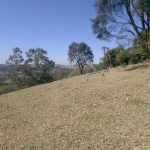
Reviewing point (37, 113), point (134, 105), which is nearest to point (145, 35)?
point (134, 105)

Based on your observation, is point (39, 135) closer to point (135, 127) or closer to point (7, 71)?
point (135, 127)

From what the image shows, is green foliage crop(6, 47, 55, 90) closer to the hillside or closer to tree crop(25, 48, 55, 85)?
tree crop(25, 48, 55, 85)

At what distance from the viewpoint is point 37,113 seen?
256 inches

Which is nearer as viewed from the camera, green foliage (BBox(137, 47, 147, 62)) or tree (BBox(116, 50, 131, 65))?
green foliage (BBox(137, 47, 147, 62))

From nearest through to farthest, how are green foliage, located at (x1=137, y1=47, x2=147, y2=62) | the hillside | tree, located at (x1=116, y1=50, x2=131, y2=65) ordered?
the hillside < green foliage, located at (x1=137, y1=47, x2=147, y2=62) < tree, located at (x1=116, y1=50, x2=131, y2=65)

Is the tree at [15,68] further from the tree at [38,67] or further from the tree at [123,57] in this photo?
the tree at [123,57]

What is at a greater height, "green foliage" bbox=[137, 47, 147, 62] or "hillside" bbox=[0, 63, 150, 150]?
"green foliage" bbox=[137, 47, 147, 62]

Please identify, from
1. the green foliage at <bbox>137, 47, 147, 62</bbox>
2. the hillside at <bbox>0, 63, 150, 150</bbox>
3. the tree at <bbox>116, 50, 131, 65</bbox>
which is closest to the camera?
the hillside at <bbox>0, 63, 150, 150</bbox>

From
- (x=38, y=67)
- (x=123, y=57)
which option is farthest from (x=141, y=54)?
(x=38, y=67)

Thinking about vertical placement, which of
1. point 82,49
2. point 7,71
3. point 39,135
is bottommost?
point 39,135

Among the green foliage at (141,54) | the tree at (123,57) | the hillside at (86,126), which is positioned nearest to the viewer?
the hillside at (86,126)

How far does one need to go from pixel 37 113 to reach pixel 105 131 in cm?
322

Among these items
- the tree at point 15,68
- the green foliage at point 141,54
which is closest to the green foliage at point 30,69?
the tree at point 15,68

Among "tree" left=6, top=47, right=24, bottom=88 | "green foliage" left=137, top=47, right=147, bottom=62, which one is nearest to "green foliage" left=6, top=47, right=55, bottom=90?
"tree" left=6, top=47, right=24, bottom=88
